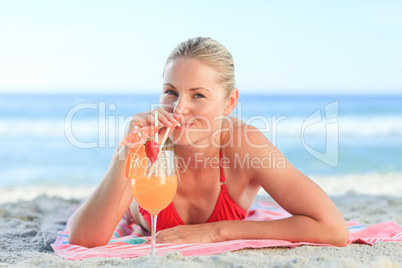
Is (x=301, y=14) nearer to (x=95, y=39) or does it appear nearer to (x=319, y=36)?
(x=319, y=36)

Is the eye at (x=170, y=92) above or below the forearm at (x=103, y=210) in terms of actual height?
above

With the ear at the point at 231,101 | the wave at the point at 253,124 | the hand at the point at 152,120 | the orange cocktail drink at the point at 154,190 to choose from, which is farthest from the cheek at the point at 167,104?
the wave at the point at 253,124

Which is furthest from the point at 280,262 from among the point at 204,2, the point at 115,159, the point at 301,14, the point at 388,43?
the point at 388,43

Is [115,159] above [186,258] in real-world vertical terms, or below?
above

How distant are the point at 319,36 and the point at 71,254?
81.3ft

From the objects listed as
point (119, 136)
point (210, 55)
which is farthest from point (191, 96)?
point (119, 136)

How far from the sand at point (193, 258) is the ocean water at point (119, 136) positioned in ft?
4.72

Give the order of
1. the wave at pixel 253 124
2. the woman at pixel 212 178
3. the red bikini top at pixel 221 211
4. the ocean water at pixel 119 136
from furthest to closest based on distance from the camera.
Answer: the wave at pixel 253 124 → the ocean water at pixel 119 136 → the red bikini top at pixel 221 211 → the woman at pixel 212 178

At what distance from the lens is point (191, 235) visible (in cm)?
258

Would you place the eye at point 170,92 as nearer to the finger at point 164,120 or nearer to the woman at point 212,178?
the woman at point 212,178

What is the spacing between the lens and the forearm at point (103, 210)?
2.47 m

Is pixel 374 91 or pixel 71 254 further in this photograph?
pixel 374 91

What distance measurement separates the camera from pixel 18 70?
2747 centimetres

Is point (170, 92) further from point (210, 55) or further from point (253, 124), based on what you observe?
point (253, 124)
